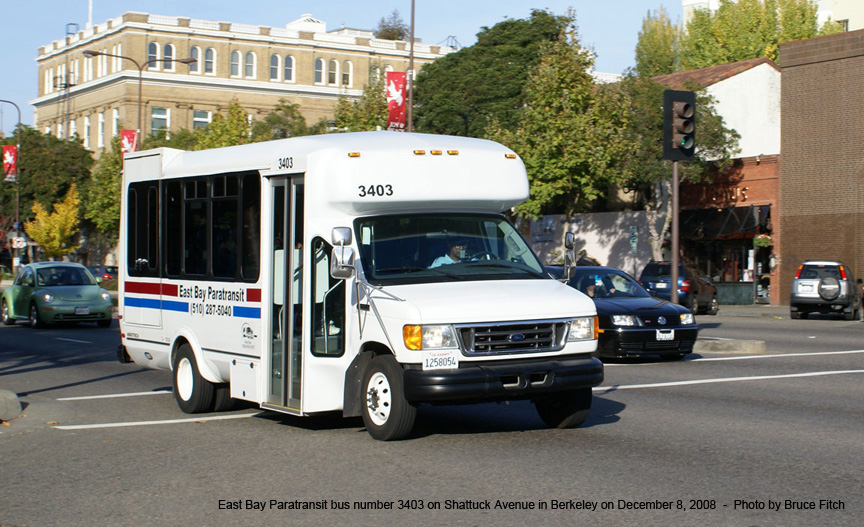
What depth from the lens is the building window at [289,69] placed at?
98.2 metres

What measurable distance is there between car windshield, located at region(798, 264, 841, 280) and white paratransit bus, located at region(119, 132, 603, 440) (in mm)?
25346

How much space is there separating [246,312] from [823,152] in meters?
Result: 35.7

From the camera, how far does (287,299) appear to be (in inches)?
422

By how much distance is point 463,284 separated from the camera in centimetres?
992

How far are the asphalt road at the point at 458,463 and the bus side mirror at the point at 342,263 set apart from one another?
1503mm

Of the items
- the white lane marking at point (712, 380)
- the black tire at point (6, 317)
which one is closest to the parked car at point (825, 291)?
the white lane marking at point (712, 380)

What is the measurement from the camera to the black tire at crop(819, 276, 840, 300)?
33.2 metres

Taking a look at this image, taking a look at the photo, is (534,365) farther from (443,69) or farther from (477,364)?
(443,69)

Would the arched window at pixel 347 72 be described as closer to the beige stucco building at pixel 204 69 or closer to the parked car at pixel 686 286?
the beige stucco building at pixel 204 69

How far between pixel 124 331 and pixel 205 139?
51.3 metres

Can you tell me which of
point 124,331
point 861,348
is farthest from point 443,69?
point 124,331

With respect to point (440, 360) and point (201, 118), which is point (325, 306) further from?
point (201, 118)

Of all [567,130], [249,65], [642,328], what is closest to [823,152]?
[567,130]

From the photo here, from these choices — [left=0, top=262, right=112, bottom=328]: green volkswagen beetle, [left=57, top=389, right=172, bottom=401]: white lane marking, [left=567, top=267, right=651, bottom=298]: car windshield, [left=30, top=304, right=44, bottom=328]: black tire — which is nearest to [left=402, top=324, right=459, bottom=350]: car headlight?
[left=57, top=389, right=172, bottom=401]: white lane marking
